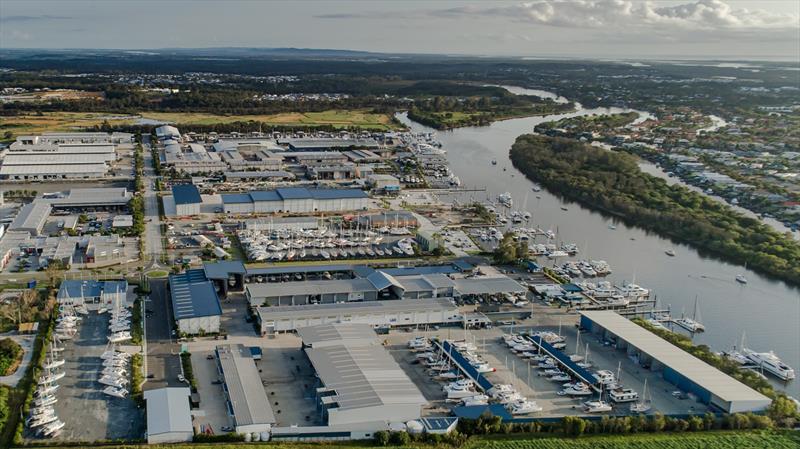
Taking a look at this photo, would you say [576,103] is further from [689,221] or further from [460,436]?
[460,436]

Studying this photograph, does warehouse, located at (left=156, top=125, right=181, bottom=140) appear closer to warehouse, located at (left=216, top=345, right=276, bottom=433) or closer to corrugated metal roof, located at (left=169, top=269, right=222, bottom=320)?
corrugated metal roof, located at (left=169, top=269, right=222, bottom=320)

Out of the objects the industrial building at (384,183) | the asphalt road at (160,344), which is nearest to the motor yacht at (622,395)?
the asphalt road at (160,344)

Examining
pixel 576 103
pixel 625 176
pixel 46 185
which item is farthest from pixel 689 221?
pixel 576 103

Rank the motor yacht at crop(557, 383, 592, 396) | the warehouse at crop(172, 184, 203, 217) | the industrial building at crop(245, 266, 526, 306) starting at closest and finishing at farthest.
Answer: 1. the motor yacht at crop(557, 383, 592, 396)
2. the industrial building at crop(245, 266, 526, 306)
3. the warehouse at crop(172, 184, 203, 217)

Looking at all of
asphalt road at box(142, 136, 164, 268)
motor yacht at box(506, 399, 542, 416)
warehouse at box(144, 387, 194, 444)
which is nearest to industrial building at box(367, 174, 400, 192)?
asphalt road at box(142, 136, 164, 268)

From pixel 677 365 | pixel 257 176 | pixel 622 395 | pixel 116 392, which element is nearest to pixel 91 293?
pixel 116 392

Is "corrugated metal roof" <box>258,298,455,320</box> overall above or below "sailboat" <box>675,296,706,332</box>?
above
